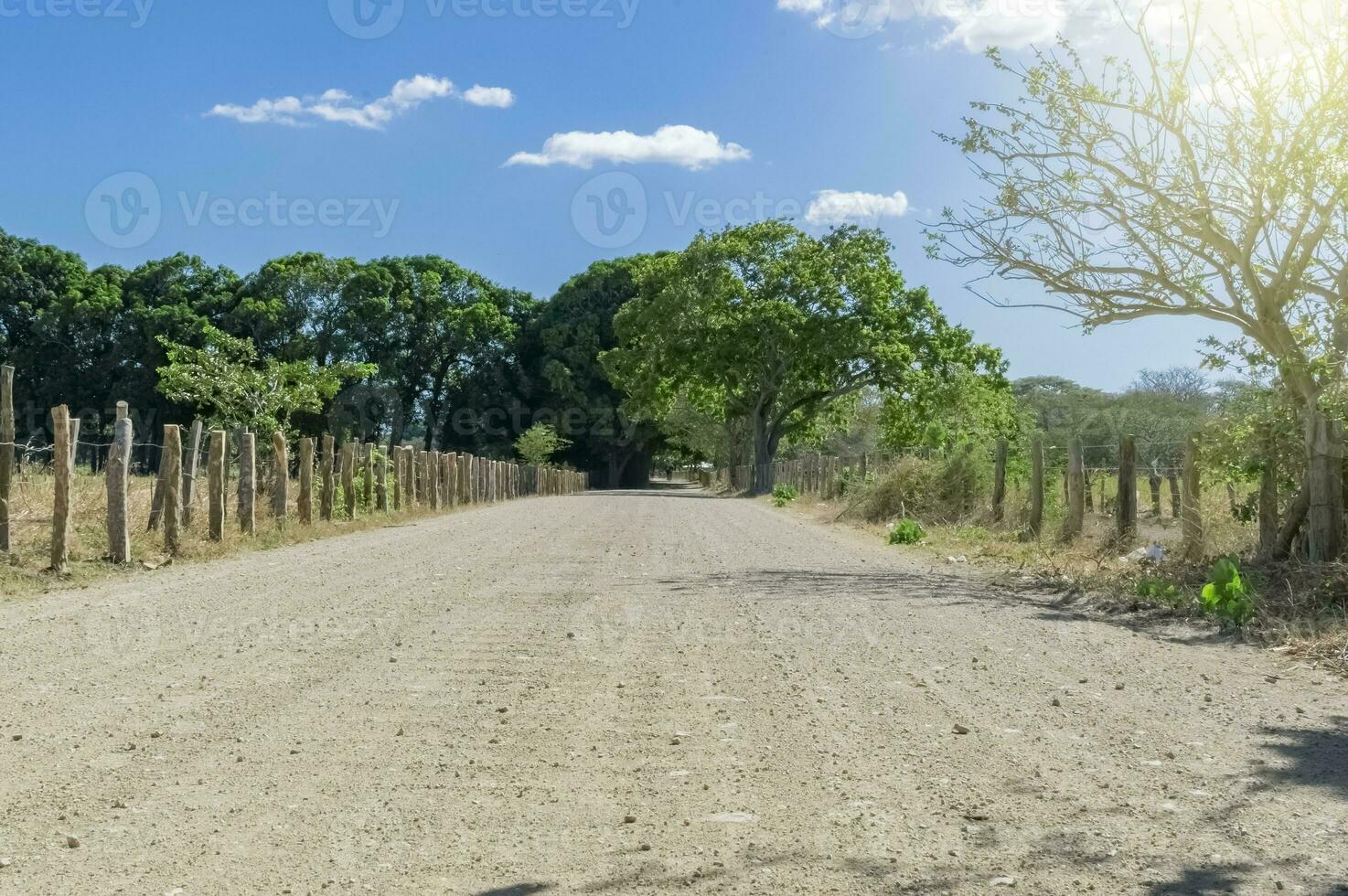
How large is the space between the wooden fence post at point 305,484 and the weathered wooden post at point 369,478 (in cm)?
463

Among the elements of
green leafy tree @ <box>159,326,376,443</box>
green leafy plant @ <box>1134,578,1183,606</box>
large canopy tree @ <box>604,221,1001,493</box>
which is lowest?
green leafy plant @ <box>1134,578,1183,606</box>

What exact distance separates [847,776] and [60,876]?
2.79m

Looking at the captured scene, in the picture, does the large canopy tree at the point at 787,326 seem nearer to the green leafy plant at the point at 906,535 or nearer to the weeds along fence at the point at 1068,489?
the weeds along fence at the point at 1068,489

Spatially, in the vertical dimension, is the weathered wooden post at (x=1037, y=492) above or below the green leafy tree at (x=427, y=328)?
below

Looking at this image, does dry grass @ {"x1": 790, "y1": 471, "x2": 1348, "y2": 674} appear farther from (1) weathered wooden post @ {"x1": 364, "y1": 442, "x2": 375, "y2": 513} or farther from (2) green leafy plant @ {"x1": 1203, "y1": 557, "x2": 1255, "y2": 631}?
(1) weathered wooden post @ {"x1": 364, "y1": 442, "x2": 375, "y2": 513}

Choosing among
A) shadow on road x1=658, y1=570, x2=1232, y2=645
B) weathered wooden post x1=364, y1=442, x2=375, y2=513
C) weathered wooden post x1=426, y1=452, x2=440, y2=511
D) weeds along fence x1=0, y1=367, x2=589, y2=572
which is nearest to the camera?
shadow on road x1=658, y1=570, x2=1232, y2=645

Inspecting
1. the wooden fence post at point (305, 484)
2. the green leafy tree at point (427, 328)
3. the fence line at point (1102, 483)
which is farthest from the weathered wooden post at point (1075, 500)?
the green leafy tree at point (427, 328)

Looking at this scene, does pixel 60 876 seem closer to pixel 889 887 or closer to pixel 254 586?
pixel 889 887

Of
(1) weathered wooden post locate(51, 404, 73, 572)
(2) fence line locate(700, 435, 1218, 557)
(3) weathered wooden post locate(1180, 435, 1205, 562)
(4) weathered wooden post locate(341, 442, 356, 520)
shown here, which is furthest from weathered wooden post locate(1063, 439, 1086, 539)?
(4) weathered wooden post locate(341, 442, 356, 520)

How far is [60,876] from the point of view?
3.58m

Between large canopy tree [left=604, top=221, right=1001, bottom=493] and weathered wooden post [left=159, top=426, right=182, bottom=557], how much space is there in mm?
36514

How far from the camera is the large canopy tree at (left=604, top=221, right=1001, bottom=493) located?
165ft

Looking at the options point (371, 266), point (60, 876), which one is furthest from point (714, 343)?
point (60, 876)

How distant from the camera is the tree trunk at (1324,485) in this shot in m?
10.4
